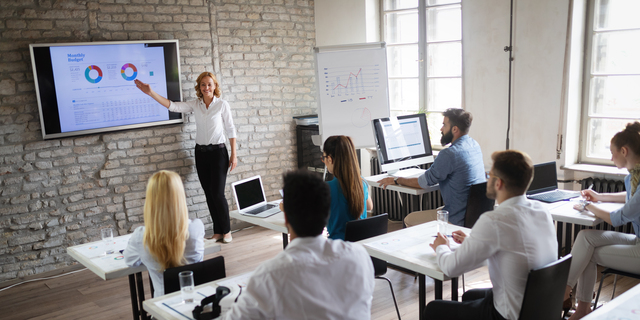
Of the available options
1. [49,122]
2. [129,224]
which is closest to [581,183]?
[129,224]

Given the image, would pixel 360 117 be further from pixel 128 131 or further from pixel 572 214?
pixel 572 214

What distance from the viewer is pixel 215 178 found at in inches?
207

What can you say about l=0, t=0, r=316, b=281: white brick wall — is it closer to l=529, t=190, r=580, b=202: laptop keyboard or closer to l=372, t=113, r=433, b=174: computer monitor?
l=372, t=113, r=433, b=174: computer monitor

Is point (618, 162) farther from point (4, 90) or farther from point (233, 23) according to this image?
point (4, 90)

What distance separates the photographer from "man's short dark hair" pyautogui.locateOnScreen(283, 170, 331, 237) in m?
1.63

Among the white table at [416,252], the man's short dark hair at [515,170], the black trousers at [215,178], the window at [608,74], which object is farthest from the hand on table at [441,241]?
the black trousers at [215,178]

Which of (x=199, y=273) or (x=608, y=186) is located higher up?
(x=199, y=273)

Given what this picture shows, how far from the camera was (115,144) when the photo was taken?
194 inches

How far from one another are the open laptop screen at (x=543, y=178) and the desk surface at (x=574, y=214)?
0.28 m

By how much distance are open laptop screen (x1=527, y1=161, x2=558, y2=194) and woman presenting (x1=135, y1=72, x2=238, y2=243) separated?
290cm

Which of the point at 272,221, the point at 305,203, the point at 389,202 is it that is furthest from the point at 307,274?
the point at 389,202

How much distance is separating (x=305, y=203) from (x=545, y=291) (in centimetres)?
115

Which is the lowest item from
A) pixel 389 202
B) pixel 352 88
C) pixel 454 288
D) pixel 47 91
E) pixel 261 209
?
pixel 389 202

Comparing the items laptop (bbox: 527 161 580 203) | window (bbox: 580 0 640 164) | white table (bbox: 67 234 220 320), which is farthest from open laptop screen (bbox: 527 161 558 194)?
white table (bbox: 67 234 220 320)
